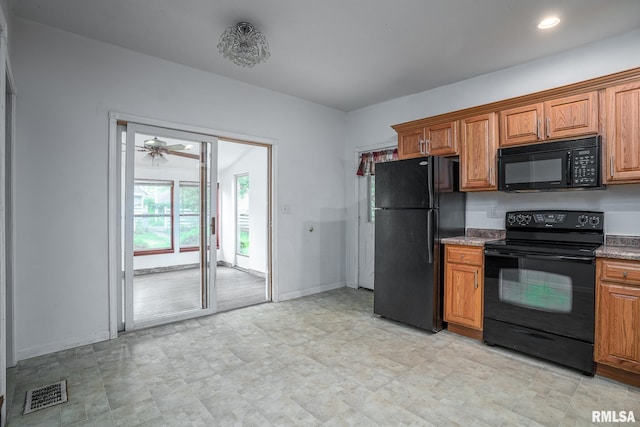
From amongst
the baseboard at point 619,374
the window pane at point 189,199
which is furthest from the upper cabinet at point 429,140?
the window pane at point 189,199

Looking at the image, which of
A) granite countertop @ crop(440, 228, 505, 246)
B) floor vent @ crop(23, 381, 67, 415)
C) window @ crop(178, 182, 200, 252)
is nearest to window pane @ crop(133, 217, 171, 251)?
window @ crop(178, 182, 200, 252)

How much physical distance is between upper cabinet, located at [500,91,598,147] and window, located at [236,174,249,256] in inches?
178

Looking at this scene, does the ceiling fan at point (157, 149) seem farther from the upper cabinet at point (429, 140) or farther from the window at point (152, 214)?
the upper cabinet at point (429, 140)

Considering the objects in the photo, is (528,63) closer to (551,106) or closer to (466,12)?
(551,106)

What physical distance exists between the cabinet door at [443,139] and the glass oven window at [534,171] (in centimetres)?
58

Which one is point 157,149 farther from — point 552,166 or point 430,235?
point 552,166

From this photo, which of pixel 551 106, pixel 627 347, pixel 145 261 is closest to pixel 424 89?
pixel 551 106

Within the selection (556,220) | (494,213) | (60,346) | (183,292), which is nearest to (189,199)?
(183,292)

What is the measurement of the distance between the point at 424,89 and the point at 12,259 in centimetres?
440

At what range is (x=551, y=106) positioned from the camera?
9.13ft

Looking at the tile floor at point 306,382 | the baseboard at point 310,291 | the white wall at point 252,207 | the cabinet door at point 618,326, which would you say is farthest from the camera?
the white wall at point 252,207

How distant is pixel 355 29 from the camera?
2.73 meters

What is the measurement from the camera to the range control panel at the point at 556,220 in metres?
2.76

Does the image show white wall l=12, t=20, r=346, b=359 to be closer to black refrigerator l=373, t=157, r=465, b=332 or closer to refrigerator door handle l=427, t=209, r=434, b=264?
black refrigerator l=373, t=157, r=465, b=332
